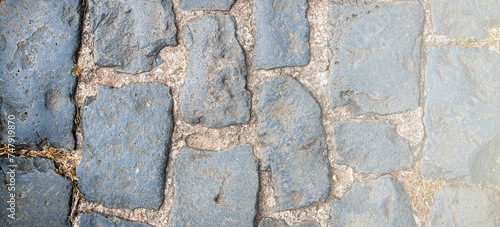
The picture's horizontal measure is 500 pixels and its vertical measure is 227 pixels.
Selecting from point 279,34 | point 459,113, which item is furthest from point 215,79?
point 459,113

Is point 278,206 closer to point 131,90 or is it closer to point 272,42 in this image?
point 272,42

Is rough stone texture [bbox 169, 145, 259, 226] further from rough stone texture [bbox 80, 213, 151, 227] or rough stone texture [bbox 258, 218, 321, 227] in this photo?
rough stone texture [bbox 80, 213, 151, 227]

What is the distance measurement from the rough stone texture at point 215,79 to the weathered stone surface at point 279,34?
0.42 feet

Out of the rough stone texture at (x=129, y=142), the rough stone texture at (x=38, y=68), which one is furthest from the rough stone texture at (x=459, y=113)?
the rough stone texture at (x=38, y=68)

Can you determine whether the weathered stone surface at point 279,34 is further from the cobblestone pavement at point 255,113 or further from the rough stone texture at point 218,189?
the rough stone texture at point 218,189

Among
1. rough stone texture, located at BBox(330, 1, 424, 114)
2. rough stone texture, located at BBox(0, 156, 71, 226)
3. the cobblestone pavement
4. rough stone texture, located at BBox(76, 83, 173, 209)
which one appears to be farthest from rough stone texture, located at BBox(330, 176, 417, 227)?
rough stone texture, located at BBox(0, 156, 71, 226)

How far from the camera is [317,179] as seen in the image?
1.70 metres

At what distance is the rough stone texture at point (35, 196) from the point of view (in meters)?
1.74

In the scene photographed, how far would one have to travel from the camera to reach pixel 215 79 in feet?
5.50

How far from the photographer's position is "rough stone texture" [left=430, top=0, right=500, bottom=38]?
5.69 ft

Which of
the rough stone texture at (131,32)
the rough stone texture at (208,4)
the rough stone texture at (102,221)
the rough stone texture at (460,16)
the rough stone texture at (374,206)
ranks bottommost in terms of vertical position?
the rough stone texture at (102,221)

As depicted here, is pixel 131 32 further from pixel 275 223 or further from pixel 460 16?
pixel 460 16

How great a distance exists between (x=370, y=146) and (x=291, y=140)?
1.46 ft

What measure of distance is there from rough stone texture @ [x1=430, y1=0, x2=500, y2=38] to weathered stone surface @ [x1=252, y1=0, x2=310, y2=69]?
29.8 inches
